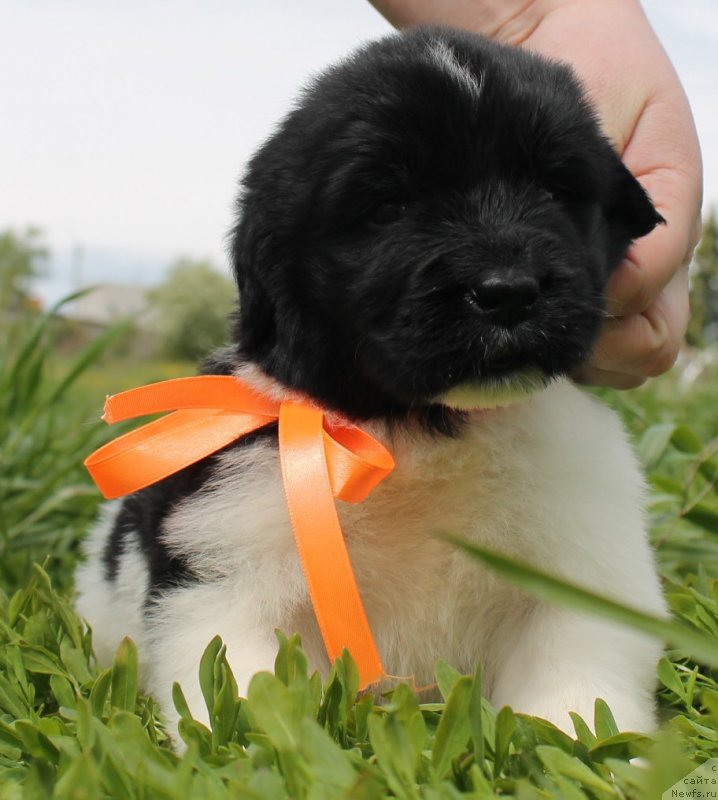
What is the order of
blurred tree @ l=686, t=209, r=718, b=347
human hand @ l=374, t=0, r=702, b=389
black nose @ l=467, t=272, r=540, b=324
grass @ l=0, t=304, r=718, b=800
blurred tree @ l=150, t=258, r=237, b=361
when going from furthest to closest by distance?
blurred tree @ l=686, t=209, r=718, b=347 → blurred tree @ l=150, t=258, r=237, b=361 → human hand @ l=374, t=0, r=702, b=389 → black nose @ l=467, t=272, r=540, b=324 → grass @ l=0, t=304, r=718, b=800

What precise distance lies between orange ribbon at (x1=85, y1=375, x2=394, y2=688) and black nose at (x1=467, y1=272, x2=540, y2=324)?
0.46 metres

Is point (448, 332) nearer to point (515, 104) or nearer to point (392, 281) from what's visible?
point (392, 281)

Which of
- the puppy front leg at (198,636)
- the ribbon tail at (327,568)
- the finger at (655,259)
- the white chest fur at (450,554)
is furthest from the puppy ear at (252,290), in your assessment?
the finger at (655,259)

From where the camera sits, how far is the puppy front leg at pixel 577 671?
2088mm

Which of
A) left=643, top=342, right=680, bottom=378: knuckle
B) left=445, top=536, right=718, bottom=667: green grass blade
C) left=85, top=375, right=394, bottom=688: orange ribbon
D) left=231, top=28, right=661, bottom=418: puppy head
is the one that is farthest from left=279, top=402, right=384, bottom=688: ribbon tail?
left=643, top=342, right=680, bottom=378: knuckle

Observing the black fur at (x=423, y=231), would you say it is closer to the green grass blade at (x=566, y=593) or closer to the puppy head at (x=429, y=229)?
the puppy head at (x=429, y=229)

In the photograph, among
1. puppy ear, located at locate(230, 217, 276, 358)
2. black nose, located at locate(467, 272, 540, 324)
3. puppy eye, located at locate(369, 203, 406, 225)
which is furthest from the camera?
puppy ear, located at locate(230, 217, 276, 358)

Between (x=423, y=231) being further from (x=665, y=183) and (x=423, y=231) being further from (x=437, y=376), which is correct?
(x=665, y=183)

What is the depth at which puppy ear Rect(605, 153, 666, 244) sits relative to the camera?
2535mm

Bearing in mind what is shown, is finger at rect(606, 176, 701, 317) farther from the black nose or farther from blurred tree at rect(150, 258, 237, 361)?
blurred tree at rect(150, 258, 237, 361)

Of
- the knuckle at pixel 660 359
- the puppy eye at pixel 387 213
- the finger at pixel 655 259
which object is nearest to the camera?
the puppy eye at pixel 387 213

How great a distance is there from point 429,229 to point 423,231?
0.01 meters

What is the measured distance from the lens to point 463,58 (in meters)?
2.28

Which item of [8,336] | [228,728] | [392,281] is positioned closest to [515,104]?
[392,281]
